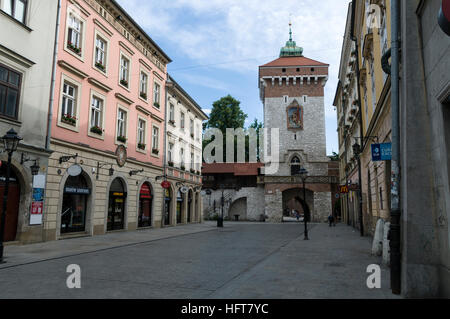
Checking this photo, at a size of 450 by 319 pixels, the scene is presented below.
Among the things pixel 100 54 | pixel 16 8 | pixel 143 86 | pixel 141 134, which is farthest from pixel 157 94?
pixel 16 8

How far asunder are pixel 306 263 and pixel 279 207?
3352 cm

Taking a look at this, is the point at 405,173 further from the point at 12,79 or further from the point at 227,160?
the point at 227,160

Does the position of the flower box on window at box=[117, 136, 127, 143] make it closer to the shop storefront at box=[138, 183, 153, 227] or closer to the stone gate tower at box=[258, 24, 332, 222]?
the shop storefront at box=[138, 183, 153, 227]

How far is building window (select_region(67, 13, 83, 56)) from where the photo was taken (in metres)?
16.5

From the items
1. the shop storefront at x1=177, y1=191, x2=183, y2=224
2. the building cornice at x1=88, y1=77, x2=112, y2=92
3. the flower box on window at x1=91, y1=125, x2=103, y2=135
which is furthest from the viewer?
the shop storefront at x1=177, y1=191, x2=183, y2=224

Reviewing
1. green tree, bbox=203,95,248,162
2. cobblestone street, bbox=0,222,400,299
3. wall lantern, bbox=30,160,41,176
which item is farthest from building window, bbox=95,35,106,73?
green tree, bbox=203,95,248,162

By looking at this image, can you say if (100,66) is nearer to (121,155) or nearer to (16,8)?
(121,155)

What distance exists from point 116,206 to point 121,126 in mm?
5044

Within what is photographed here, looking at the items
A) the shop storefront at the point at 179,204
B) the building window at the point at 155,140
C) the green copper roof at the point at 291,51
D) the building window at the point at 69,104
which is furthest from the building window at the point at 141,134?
the green copper roof at the point at 291,51

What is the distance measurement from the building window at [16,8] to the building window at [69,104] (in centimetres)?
332

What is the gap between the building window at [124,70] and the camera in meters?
21.4

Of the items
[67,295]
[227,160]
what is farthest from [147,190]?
[227,160]

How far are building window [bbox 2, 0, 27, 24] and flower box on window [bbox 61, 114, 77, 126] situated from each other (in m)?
4.30

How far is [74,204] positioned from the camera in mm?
16812
